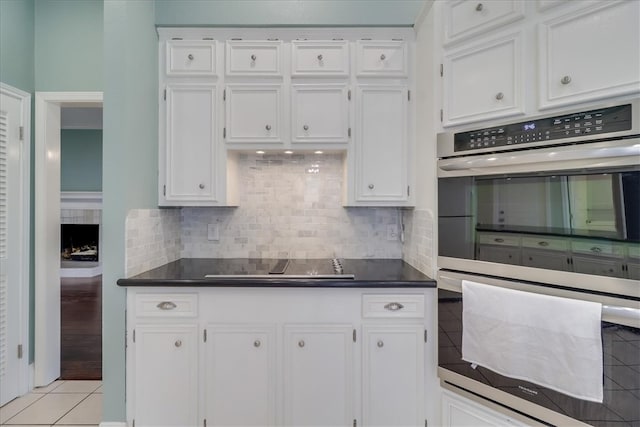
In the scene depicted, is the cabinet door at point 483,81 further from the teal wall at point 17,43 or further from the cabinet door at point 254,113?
the teal wall at point 17,43

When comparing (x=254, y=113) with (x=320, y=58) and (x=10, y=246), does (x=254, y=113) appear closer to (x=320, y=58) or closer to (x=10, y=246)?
(x=320, y=58)

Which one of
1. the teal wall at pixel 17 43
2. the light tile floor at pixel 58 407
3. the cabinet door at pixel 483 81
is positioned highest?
the teal wall at pixel 17 43

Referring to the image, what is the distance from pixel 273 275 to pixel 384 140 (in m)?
1.14

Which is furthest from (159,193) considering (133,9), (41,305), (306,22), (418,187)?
(418,187)

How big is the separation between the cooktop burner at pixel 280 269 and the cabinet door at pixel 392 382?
1.41 ft

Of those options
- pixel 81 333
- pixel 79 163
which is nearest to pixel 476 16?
pixel 81 333

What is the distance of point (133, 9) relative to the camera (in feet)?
6.20

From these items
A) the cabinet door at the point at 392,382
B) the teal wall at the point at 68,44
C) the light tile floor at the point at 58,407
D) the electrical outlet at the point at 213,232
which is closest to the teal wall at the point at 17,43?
the teal wall at the point at 68,44

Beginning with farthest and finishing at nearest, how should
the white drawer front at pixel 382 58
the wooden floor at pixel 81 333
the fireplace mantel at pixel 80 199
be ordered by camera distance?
the fireplace mantel at pixel 80 199
the wooden floor at pixel 81 333
the white drawer front at pixel 382 58

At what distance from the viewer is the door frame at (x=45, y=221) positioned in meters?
2.35

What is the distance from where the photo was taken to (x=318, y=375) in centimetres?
175

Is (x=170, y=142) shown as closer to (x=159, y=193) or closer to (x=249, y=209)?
(x=159, y=193)

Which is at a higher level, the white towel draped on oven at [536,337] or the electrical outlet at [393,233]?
the electrical outlet at [393,233]

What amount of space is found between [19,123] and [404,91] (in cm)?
274
